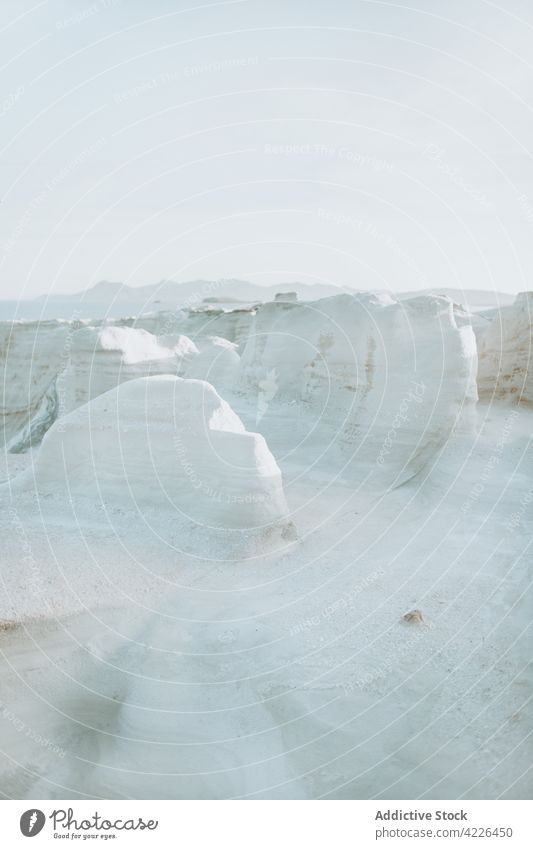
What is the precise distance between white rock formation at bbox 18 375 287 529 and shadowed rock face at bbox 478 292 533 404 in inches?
377

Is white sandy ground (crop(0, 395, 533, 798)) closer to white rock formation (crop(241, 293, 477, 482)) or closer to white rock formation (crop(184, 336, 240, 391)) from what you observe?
white rock formation (crop(241, 293, 477, 482))

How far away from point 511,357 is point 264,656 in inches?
559

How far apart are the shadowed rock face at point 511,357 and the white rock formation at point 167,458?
9.57 metres

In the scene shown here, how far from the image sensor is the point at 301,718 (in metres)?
8.35

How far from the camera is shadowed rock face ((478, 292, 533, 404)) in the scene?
19.8 meters

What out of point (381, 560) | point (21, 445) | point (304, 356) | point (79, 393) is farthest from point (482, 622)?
point (21, 445)

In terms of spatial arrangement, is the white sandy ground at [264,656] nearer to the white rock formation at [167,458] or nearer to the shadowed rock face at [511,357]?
the white rock formation at [167,458]

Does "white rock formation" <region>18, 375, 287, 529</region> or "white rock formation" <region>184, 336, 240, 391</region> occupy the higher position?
"white rock formation" <region>184, 336, 240, 391</region>

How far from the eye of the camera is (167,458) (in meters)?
A: 13.3

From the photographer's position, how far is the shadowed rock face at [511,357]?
1980 cm

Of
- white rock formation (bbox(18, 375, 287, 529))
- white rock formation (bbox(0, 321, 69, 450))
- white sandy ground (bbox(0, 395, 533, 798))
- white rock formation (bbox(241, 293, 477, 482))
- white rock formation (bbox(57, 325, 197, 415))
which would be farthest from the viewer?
white rock formation (bbox(0, 321, 69, 450))

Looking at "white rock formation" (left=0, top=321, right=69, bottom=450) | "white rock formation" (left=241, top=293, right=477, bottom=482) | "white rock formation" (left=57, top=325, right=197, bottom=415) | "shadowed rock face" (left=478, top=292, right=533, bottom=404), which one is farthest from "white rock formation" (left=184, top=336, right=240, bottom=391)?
"white rock formation" (left=0, top=321, right=69, bottom=450)

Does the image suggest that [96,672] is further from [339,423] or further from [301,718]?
[339,423]

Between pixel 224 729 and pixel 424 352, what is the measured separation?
11.4 meters
